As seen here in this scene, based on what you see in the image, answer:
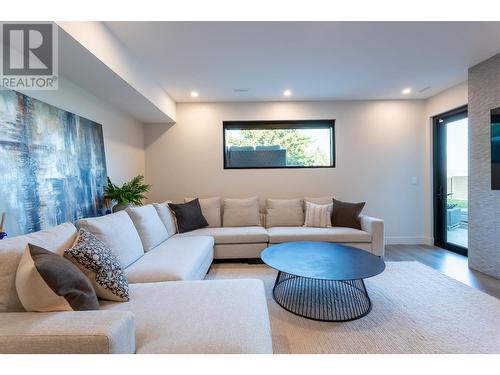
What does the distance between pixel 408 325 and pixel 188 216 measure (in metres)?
2.70

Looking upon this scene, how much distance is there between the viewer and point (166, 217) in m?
3.09

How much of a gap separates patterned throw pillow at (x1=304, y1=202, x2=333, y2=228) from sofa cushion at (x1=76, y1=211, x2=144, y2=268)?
2351 mm

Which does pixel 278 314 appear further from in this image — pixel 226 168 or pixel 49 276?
pixel 226 168

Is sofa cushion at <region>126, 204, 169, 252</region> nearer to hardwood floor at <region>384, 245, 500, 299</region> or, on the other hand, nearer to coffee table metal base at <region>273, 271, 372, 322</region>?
coffee table metal base at <region>273, 271, 372, 322</region>

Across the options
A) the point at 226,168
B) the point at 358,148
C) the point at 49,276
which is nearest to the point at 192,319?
the point at 49,276

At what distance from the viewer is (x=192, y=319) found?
1173 mm

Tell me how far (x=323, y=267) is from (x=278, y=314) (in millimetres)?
547

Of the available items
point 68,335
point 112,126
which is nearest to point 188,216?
point 112,126

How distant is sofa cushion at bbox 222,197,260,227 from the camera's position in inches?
142

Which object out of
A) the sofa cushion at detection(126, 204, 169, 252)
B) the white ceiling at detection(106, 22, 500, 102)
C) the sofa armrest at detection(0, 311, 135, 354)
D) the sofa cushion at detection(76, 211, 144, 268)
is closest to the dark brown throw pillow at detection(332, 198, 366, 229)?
the white ceiling at detection(106, 22, 500, 102)

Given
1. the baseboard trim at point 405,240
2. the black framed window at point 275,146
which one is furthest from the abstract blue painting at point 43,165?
the baseboard trim at point 405,240

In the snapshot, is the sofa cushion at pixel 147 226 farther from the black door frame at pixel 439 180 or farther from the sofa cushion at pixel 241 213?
the black door frame at pixel 439 180

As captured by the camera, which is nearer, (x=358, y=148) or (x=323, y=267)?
(x=323, y=267)

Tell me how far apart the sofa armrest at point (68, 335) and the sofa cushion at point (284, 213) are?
285 centimetres
